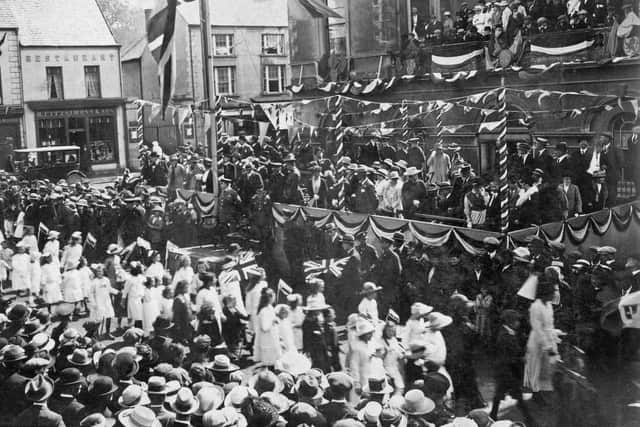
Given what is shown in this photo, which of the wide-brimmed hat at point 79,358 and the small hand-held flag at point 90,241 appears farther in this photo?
the small hand-held flag at point 90,241

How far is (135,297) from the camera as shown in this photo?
12000 mm

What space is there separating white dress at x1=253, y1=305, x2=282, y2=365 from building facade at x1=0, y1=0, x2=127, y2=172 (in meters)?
4.92

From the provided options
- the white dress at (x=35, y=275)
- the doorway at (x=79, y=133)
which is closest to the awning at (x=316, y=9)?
the doorway at (x=79, y=133)

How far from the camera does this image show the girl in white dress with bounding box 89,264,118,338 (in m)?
12.3

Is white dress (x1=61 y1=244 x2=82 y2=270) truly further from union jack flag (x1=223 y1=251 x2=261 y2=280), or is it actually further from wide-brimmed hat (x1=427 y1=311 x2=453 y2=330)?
wide-brimmed hat (x1=427 y1=311 x2=453 y2=330)

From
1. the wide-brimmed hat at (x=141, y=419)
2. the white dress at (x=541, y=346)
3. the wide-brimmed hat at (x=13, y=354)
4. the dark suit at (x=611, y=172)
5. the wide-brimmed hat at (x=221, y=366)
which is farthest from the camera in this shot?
the dark suit at (x=611, y=172)

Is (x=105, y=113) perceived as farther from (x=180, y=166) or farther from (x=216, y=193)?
(x=180, y=166)

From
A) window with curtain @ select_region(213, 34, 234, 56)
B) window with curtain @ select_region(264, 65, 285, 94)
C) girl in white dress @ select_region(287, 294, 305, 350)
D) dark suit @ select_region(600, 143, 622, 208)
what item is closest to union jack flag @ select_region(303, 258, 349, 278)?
girl in white dress @ select_region(287, 294, 305, 350)

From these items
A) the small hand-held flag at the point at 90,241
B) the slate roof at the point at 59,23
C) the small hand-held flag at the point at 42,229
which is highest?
the slate roof at the point at 59,23

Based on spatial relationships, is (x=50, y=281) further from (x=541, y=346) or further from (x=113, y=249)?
(x=541, y=346)

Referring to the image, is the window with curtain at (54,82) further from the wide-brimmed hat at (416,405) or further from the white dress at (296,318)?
the wide-brimmed hat at (416,405)

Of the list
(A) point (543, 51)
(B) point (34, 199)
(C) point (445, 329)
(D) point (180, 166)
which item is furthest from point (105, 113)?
(A) point (543, 51)

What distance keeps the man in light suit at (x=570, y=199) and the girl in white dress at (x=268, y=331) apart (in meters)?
5.78

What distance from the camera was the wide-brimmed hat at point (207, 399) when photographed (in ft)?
22.0
